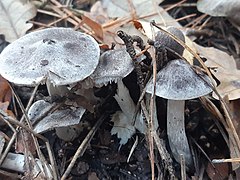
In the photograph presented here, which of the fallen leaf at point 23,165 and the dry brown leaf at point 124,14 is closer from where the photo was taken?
the fallen leaf at point 23,165

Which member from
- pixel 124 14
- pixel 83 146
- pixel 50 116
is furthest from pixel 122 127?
pixel 124 14

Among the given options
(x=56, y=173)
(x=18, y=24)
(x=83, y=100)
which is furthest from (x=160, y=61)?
(x=18, y=24)

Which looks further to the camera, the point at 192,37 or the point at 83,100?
the point at 192,37

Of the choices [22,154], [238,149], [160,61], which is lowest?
[238,149]

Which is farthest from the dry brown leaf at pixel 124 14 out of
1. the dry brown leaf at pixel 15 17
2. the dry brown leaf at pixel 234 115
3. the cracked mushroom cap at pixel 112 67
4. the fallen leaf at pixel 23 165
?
the fallen leaf at pixel 23 165

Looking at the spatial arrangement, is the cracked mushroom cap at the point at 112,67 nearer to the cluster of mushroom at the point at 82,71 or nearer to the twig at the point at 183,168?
the cluster of mushroom at the point at 82,71

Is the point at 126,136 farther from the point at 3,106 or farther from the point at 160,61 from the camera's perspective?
the point at 3,106

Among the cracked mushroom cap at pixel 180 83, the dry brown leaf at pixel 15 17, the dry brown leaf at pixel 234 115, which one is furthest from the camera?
the dry brown leaf at pixel 15 17

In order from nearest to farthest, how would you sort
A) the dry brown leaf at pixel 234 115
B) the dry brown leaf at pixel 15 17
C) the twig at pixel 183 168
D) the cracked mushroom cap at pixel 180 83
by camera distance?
the cracked mushroom cap at pixel 180 83 < the twig at pixel 183 168 < the dry brown leaf at pixel 234 115 < the dry brown leaf at pixel 15 17
